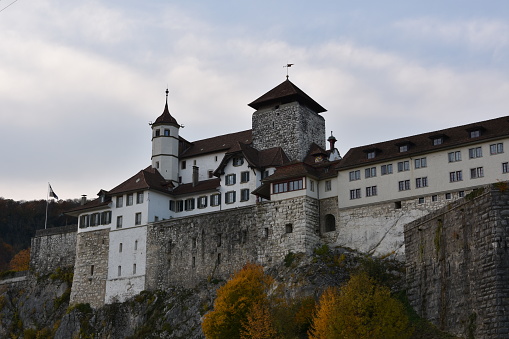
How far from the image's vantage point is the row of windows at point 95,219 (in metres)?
81.2

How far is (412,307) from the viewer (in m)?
43.1

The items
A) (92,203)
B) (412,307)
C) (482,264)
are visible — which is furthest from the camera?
(92,203)

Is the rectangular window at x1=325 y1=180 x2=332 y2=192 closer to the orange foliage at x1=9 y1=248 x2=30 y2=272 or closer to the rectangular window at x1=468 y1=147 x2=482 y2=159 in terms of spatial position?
the rectangular window at x1=468 y1=147 x2=482 y2=159

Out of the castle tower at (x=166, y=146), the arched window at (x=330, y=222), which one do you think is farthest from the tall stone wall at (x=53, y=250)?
the arched window at (x=330, y=222)

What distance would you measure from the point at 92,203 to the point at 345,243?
32433 millimetres

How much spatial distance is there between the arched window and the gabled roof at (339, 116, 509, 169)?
15.1 ft

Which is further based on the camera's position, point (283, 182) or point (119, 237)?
point (119, 237)

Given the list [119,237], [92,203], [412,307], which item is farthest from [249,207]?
[412,307]

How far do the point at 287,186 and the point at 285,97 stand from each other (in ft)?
45.5

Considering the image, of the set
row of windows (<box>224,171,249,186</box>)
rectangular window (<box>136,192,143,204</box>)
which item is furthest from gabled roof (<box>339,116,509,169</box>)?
rectangular window (<box>136,192,143,204</box>)

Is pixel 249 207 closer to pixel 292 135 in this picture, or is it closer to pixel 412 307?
pixel 292 135

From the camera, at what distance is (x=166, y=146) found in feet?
279

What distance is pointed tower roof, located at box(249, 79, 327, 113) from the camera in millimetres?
78750

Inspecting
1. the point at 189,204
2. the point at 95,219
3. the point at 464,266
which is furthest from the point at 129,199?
the point at 464,266
